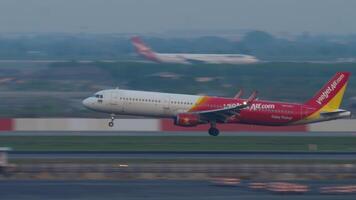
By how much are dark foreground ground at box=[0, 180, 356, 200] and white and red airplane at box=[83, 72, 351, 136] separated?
23.9 meters

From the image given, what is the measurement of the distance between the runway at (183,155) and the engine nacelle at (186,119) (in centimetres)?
1048

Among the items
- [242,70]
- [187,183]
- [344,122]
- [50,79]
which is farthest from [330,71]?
[187,183]

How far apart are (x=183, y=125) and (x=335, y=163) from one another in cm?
1766

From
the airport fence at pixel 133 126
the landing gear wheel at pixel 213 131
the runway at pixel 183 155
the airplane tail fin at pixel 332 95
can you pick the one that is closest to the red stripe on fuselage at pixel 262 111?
the airplane tail fin at pixel 332 95

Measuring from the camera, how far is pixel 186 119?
211 feet

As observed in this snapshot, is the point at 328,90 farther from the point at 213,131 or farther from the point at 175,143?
the point at 175,143

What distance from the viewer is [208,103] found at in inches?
2594

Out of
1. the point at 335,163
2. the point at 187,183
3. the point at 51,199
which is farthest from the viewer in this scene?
the point at 335,163

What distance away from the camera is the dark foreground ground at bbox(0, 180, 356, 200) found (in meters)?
36.2

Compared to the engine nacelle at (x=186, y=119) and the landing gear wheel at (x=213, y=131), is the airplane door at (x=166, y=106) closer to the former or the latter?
the engine nacelle at (x=186, y=119)

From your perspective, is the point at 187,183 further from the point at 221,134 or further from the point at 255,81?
the point at 255,81

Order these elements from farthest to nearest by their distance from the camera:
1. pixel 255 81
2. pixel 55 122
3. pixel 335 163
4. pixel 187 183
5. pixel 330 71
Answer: pixel 330 71
pixel 255 81
pixel 55 122
pixel 335 163
pixel 187 183

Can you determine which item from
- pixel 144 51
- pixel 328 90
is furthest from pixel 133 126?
pixel 144 51

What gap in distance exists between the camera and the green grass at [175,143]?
56.5m
